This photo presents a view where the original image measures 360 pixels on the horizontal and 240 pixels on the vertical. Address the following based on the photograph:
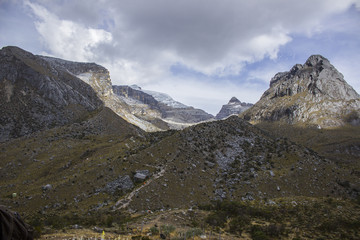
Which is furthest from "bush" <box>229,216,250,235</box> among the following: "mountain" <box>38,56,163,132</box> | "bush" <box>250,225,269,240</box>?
"mountain" <box>38,56,163,132</box>

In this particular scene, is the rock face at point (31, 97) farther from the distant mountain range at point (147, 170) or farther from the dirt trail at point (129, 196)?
the dirt trail at point (129, 196)

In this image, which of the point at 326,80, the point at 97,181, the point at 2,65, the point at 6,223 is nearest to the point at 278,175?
the point at 97,181

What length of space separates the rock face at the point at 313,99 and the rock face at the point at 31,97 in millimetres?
123182

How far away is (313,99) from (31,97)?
16114 cm

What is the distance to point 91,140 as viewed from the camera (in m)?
59.5

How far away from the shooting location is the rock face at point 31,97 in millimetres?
82000

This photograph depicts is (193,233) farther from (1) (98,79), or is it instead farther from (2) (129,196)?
(1) (98,79)

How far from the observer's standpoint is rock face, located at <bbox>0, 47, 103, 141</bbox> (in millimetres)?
82000

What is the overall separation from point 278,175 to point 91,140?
46462 millimetres

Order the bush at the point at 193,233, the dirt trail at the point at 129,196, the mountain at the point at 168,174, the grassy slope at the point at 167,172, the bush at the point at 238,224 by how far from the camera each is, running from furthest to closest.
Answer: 1. the mountain at the point at 168,174
2. the grassy slope at the point at 167,172
3. the dirt trail at the point at 129,196
4. the bush at the point at 238,224
5. the bush at the point at 193,233

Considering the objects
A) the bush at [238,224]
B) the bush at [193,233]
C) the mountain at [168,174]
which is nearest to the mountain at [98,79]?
the mountain at [168,174]

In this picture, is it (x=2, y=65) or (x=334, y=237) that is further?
(x=2, y=65)

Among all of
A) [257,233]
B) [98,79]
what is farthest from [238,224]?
[98,79]

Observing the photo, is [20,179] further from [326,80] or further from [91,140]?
[326,80]
